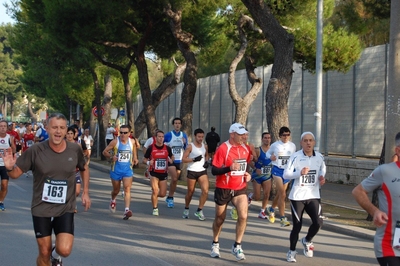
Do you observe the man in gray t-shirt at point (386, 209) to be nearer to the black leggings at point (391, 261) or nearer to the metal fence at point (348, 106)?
the black leggings at point (391, 261)

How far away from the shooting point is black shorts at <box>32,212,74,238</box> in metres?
6.27

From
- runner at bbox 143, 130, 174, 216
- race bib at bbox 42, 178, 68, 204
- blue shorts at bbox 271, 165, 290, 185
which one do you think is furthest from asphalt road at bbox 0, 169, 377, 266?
race bib at bbox 42, 178, 68, 204

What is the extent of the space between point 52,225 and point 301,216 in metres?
3.77

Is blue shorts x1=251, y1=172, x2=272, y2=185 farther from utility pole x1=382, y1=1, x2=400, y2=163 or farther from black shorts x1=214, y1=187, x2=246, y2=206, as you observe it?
black shorts x1=214, y1=187, x2=246, y2=206

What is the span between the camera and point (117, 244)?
9.67 metres

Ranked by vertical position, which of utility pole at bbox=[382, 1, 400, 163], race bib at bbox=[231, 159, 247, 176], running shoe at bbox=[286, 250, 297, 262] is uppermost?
utility pole at bbox=[382, 1, 400, 163]

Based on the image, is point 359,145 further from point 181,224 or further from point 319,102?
point 181,224

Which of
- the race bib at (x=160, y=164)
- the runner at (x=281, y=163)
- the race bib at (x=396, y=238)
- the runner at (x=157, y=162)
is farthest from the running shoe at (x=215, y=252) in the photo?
the race bib at (x=160, y=164)

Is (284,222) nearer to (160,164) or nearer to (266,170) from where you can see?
(266,170)

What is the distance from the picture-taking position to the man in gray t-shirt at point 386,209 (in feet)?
16.2

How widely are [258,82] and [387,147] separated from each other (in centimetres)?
1054

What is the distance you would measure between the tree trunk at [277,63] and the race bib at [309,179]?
6.45 meters

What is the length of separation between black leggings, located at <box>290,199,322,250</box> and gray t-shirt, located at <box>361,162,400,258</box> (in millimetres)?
3586

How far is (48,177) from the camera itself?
630 centimetres
